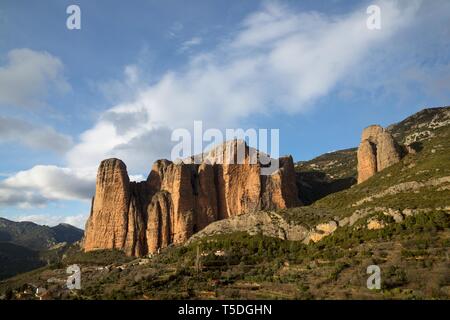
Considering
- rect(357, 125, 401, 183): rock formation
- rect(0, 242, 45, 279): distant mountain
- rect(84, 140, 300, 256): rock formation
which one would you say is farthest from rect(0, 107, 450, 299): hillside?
rect(0, 242, 45, 279): distant mountain

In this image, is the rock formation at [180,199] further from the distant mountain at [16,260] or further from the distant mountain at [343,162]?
the distant mountain at [16,260]

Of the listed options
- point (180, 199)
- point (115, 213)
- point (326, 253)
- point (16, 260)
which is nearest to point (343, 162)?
point (180, 199)

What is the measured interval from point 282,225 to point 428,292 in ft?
137

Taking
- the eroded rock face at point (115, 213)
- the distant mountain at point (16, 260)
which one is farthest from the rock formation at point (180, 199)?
the distant mountain at point (16, 260)

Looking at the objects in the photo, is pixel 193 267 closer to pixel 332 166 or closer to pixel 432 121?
pixel 332 166

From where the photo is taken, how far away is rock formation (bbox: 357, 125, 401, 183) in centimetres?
8900

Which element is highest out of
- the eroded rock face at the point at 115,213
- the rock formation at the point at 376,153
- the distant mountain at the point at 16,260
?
the rock formation at the point at 376,153

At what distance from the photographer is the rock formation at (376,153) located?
3504 inches

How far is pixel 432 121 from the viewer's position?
422ft

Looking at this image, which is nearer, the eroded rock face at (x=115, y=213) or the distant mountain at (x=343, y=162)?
the eroded rock face at (x=115, y=213)

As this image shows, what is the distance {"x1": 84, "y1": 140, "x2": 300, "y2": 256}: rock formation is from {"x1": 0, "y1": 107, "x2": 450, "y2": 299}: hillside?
10.4 m

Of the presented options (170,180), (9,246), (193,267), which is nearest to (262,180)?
(170,180)

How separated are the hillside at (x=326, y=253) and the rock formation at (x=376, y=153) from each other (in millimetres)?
3793

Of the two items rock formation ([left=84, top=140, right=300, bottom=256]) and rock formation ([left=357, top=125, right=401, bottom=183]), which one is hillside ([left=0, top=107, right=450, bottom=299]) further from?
rock formation ([left=84, top=140, right=300, bottom=256])
